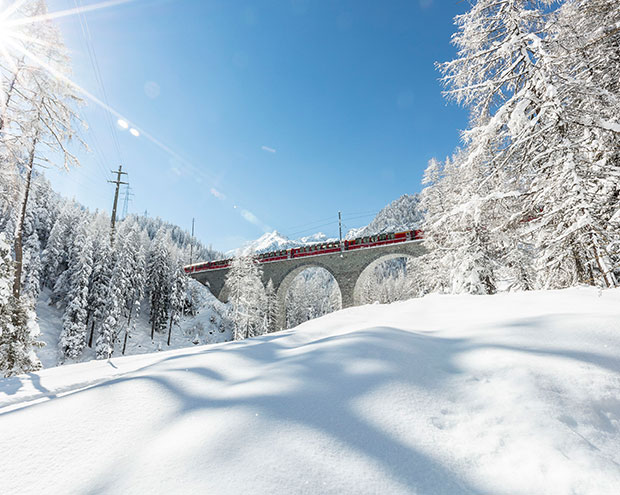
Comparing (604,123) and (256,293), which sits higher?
(604,123)

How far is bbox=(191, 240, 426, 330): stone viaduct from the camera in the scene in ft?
78.2

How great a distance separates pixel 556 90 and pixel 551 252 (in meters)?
3.03

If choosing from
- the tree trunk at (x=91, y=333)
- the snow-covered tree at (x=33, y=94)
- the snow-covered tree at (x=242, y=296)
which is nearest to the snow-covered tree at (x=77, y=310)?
the tree trunk at (x=91, y=333)

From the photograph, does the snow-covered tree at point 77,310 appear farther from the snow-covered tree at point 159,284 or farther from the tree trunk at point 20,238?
the tree trunk at point 20,238

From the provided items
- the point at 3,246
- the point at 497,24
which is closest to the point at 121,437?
the point at 3,246

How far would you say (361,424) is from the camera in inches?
54.8

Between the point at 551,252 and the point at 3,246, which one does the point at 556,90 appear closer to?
the point at 551,252

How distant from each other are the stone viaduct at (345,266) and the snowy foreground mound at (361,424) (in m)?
21.3

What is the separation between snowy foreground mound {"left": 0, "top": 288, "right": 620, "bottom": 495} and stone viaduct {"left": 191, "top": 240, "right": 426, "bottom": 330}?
21311 millimetres

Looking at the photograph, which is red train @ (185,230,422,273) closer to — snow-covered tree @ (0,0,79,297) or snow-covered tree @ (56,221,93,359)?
snow-covered tree @ (56,221,93,359)

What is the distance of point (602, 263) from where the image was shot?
4965 mm

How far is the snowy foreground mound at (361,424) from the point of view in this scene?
1.08m

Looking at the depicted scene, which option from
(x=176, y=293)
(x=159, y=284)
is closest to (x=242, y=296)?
(x=176, y=293)

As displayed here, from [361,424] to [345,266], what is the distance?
25511 mm
